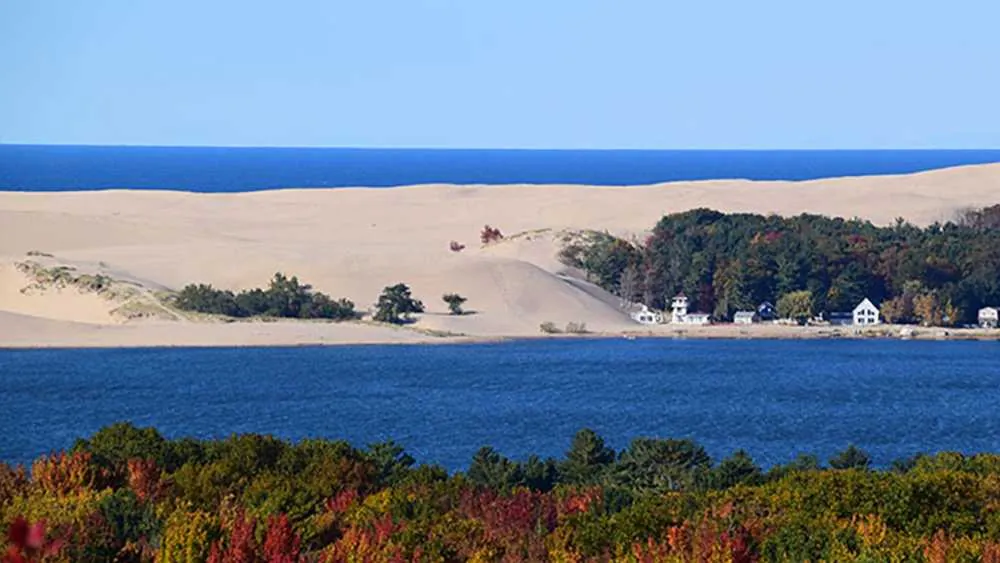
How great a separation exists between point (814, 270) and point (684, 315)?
387 centimetres

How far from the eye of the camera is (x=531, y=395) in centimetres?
3731

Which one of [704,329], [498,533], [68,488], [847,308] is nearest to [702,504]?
[498,533]

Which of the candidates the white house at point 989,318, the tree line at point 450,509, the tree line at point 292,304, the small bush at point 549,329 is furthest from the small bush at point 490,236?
the tree line at point 450,509

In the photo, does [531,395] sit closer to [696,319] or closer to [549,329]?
[549,329]

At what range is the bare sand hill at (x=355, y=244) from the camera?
1951 inches

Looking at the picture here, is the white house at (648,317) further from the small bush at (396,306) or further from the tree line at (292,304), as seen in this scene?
the small bush at (396,306)

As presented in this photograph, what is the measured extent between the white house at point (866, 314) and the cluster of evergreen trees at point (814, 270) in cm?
46

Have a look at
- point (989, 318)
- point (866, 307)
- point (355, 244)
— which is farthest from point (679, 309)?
point (355, 244)

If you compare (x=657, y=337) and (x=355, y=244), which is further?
(x=355, y=244)

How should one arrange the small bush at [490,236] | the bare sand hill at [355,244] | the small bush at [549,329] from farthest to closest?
the small bush at [490,236], the small bush at [549,329], the bare sand hill at [355,244]

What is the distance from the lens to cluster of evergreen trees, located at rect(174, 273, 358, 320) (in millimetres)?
51062

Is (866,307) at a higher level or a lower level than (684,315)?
higher

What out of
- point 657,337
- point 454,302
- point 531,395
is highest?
point 454,302

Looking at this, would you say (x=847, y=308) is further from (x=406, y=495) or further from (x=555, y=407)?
(x=406, y=495)
